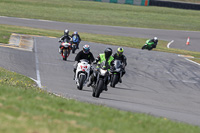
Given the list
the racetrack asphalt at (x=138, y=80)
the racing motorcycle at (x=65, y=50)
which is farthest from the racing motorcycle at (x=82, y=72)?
the racing motorcycle at (x=65, y=50)

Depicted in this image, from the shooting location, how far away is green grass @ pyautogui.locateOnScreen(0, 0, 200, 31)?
5147 centimetres

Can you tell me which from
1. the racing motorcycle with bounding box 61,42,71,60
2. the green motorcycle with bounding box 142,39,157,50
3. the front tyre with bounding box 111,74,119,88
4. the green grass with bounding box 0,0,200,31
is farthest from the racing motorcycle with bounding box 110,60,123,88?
the green grass with bounding box 0,0,200,31

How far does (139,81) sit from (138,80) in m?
0.24

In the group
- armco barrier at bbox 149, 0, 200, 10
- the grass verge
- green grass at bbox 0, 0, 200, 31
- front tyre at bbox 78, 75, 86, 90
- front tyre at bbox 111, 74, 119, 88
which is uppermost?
armco barrier at bbox 149, 0, 200, 10

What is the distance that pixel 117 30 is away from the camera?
4609cm

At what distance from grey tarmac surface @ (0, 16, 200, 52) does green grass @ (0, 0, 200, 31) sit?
9.67 ft

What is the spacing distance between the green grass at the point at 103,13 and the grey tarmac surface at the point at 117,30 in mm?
2946

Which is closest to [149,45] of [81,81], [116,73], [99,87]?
[116,73]

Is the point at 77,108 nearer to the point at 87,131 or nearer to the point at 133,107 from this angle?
the point at 87,131

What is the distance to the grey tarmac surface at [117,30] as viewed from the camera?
43.5m

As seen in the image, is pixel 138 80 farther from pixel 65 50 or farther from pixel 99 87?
pixel 65 50

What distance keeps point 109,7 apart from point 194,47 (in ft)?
72.5

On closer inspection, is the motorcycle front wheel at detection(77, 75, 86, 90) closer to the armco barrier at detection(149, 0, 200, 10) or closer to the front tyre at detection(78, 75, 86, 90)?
the front tyre at detection(78, 75, 86, 90)

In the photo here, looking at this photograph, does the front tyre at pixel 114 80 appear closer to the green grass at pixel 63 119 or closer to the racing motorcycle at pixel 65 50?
the racing motorcycle at pixel 65 50
